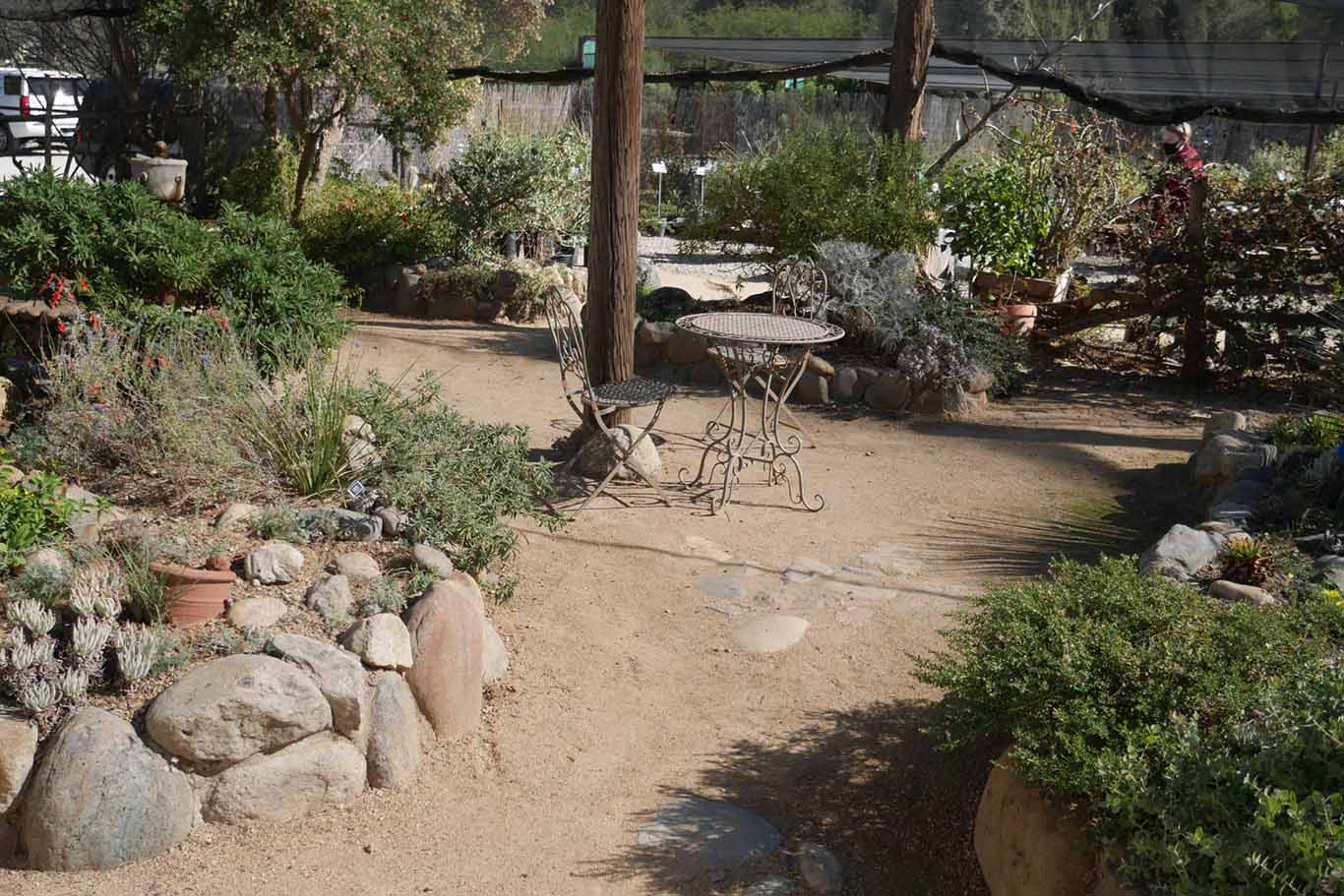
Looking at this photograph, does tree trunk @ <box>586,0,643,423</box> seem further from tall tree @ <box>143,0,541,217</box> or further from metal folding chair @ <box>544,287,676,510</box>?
tall tree @ <box>143,0,541,217</box>

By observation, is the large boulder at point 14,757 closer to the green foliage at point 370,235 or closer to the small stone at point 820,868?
the small stone at point 820,868

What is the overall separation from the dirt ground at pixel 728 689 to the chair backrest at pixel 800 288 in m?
0.81

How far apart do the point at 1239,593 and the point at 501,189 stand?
26.3 feet

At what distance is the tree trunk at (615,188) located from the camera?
5637 mm

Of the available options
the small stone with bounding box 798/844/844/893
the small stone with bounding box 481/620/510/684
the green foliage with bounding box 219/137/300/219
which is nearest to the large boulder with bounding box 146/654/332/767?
the small stone with bounding box 481/620/510/684

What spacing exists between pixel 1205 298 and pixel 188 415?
6482mm

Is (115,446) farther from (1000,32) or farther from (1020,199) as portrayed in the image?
(1000,32)

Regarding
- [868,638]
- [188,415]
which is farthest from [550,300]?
[868,638]

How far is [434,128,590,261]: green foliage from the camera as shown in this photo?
34.4 ft

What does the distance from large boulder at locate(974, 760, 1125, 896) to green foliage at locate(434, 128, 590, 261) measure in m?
8.38

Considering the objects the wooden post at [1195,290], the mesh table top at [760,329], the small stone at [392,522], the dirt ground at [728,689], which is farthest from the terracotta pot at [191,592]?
the wooden post at [1195,290]

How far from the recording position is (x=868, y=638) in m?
4.27

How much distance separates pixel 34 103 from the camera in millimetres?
15805

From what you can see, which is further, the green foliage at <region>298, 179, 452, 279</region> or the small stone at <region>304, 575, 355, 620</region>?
the green foliage at <region>298, 179, 452, 279</region>
